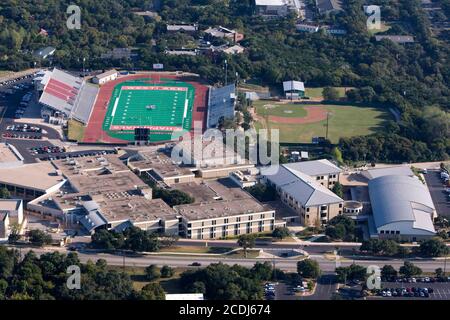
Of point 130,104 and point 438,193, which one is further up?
point 130,104

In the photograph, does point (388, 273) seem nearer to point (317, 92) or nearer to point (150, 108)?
point (150, 108)

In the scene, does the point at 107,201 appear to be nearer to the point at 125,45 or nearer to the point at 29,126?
the point at 29,126

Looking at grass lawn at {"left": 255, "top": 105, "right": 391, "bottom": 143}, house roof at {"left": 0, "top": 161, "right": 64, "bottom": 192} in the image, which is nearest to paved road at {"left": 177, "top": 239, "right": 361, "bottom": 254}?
house roof at {"left": 0, "top": 161, "right": 64, "bottom": 192}

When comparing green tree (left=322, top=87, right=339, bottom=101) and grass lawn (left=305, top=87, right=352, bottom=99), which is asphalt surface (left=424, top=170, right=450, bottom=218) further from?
grass lawn (left=305, top=87, right=352, bottom=99)

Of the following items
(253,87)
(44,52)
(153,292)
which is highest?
(44,52)

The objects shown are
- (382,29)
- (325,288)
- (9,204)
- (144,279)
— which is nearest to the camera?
(325,288)

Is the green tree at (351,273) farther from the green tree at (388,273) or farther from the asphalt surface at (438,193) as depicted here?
the asphalt surface at (438,193)

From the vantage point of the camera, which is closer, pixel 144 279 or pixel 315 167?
pixel 144 279

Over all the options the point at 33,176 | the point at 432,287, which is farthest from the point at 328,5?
the point at 432,287
